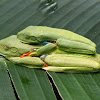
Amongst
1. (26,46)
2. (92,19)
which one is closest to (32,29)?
(26,46)

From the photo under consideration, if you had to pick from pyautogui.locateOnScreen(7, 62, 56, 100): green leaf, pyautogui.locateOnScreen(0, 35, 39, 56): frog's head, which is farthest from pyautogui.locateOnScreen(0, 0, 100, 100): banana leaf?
pyautogui.locateOnScreen(0, 35, 39, 56): frog's head

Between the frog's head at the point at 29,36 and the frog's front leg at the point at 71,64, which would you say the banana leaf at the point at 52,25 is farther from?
the frog's head at the point at 29,36

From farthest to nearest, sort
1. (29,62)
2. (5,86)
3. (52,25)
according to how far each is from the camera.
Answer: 1. (52,25)
2. (29,62)
3. (5,86)

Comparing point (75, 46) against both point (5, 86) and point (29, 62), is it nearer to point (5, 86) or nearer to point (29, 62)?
point (29, 62)

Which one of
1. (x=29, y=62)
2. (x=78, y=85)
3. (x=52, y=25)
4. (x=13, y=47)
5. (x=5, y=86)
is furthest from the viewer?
(x=52, y=25)

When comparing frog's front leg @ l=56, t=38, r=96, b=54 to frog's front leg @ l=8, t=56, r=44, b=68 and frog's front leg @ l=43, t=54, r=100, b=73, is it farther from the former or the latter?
frog's front leg @ l=8, t=56, r=44, b=68

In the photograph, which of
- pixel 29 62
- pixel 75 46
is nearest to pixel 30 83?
pixel 29 62

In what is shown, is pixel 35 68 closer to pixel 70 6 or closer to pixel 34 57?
pixel 34 57
